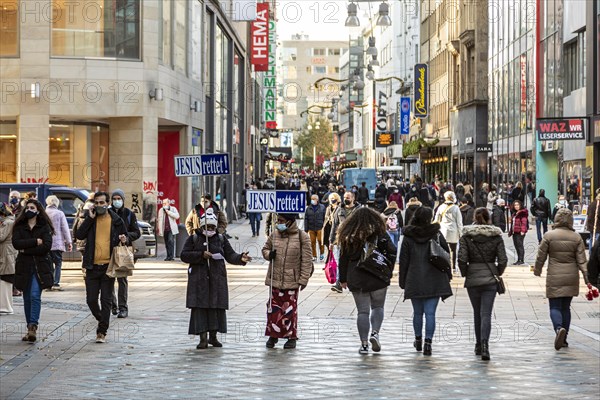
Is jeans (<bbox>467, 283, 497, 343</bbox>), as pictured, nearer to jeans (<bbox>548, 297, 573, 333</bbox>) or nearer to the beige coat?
jeans (<bbox>548, 297, 573, 333</bbox>)

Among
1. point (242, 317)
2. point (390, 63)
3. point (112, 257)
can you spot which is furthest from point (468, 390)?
point (390, 63)

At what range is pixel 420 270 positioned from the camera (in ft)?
46.1

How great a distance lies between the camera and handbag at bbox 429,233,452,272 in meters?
14.0

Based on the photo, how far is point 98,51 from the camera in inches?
1325

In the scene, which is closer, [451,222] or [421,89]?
[451,222]

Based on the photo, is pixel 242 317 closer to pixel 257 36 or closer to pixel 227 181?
pixel 227 181

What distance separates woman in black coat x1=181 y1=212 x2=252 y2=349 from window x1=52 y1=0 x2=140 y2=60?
19.5 meters

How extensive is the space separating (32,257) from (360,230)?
4.25 metres

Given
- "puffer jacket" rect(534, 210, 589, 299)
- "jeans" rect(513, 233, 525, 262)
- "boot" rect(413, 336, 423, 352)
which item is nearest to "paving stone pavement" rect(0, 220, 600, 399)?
"boot" rect(413, 336, 423, 352)

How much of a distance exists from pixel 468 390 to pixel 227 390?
2.20 m

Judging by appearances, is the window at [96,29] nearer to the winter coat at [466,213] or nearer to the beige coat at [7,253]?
the winter coat at [466,213]

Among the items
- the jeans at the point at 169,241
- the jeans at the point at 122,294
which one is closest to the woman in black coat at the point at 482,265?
the jeans at the point at 122,294

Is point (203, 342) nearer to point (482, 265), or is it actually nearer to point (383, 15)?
point (482, 265)

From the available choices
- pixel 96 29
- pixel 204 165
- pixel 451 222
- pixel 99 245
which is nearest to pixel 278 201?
pixel 99 245
